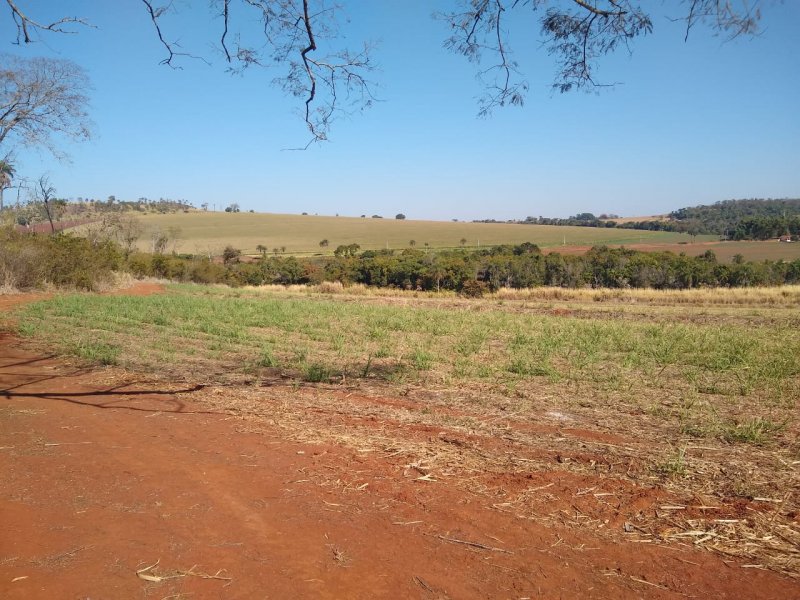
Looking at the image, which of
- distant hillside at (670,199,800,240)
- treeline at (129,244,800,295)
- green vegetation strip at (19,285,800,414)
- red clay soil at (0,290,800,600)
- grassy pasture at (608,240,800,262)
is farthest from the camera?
distant hillside at (670,199,800,240)

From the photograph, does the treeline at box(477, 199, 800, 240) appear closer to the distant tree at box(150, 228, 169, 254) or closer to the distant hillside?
the distant hillside

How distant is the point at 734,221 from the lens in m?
85.1

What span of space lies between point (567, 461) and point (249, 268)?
176 feet

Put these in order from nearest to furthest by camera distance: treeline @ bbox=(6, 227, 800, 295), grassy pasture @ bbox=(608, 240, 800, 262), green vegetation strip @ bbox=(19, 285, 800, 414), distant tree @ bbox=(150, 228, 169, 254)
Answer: green vegetation strip @ bbox=(19, 285, 800, 414) → treeline @ bbox=(6, 227, 800, 295) → grassy pasture @ bbox=(608, 240, 800, 262) → distant tree @ bbox=(150, 228, 169, 254)

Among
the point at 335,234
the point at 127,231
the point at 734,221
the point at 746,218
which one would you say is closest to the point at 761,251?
the point at 746,218

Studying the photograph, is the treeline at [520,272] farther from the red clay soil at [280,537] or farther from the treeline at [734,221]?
the red clay soil at [280,537]

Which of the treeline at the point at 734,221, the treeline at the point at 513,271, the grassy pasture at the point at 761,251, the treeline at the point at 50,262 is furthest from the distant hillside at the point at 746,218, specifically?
the treeline at the point at 50,262

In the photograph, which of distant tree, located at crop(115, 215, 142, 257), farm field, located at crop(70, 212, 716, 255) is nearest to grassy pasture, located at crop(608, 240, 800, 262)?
farm field, located at crop(70, 212, 716, 255)

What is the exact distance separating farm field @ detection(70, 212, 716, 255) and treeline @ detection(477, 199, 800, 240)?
4568 millimetres

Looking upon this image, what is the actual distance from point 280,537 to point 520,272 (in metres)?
43.4

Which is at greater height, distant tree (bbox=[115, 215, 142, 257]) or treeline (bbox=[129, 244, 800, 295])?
distant tree (bbox=[115, 215, 142, 257])

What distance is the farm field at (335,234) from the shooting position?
94500 mm

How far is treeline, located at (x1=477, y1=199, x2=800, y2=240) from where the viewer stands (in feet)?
225

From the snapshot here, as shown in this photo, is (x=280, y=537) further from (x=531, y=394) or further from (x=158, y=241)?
(x=158, y=241)
